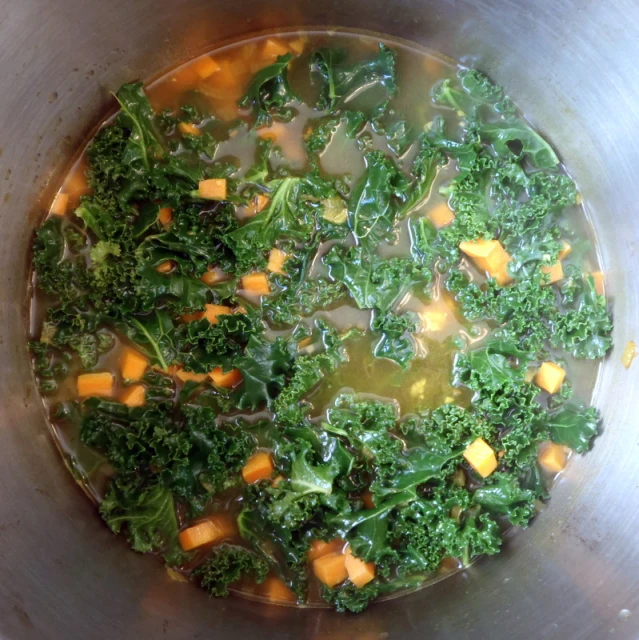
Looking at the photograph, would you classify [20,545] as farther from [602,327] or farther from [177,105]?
[602,327]

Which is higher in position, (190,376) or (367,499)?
(190,376)

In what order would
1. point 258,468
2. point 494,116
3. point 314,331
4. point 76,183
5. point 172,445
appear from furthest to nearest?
1. point 494,116
2. point 76,183
3. point 314,331
4. point 258,468
5. point 172,445

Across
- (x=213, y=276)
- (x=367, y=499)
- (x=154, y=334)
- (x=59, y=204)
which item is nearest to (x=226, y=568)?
(x=367, y=499)

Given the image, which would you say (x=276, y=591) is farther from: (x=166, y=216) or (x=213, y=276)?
(x=166, y=216)

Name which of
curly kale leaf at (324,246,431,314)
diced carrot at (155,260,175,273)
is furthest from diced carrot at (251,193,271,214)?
diced carrot at (155,260,175,273)

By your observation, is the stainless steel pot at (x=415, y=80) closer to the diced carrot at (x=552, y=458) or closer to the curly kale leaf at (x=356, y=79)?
the diced carrot at (x=552, y=458)
